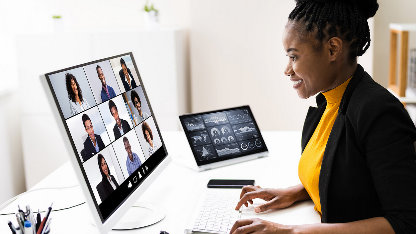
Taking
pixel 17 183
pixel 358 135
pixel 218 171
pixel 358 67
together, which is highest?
pixel 358 67

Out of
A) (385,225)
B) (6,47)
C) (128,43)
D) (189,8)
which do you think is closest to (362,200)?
(385,225)

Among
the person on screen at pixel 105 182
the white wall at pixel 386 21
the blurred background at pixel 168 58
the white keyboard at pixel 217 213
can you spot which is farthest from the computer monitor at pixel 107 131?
the white wall at pixel 386 21

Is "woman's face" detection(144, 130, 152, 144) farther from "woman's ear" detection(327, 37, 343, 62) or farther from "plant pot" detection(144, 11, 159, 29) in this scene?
"plant pot" detection(144, 11, 159, 29)

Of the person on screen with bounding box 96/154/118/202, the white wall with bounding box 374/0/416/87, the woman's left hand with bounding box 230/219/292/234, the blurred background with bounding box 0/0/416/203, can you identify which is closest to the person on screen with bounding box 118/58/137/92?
the person on screen with bounding box 96/154/118/202

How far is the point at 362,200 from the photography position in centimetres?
109

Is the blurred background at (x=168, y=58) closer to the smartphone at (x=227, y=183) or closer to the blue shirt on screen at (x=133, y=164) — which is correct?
the smartphone at (x=227, y=183)

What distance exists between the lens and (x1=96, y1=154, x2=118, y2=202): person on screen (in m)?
1.13

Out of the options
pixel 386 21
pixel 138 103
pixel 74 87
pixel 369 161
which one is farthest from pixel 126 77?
pixel 386 21

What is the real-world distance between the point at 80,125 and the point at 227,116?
2.76 feet

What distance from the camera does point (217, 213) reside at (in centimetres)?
133

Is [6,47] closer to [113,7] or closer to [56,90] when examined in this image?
[113,7]

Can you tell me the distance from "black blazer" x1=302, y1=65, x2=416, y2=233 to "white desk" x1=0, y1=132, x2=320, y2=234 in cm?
21

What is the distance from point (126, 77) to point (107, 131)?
27cm

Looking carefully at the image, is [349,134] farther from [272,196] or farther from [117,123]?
[117,123]
